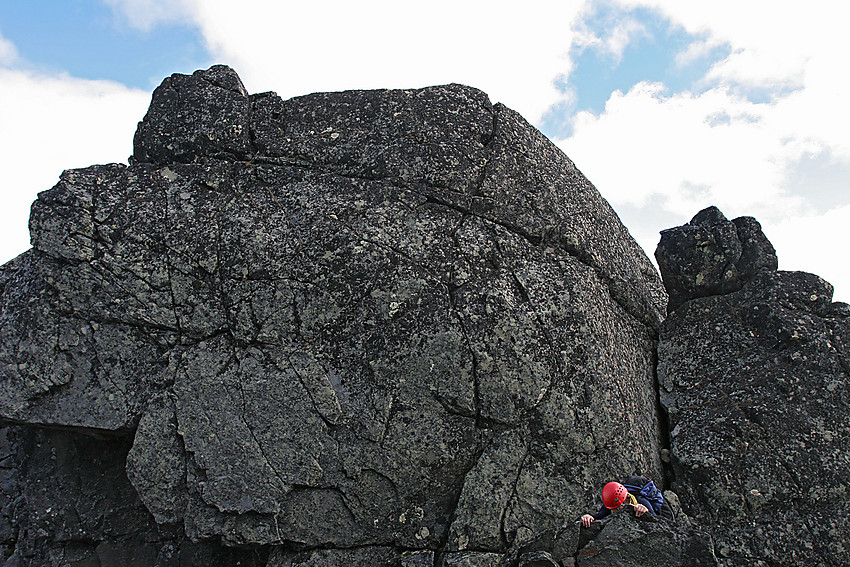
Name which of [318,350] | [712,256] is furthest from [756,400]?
[318,350]

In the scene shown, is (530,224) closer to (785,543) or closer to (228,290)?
(228,290)

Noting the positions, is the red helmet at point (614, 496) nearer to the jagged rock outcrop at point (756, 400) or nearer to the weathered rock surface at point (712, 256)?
the jagged rock outcrop at point (756, 400)

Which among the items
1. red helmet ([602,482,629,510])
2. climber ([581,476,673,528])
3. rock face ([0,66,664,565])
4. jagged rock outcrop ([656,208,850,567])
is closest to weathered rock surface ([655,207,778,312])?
jagged rock outcrop ([656,208,850,567])

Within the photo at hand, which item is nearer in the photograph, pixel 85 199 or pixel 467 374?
pixel 467 374

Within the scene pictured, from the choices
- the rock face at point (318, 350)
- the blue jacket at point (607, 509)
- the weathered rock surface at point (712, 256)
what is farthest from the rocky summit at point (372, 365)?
the blue jacket at point (607, 509)

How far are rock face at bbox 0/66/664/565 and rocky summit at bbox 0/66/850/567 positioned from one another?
0.03 m

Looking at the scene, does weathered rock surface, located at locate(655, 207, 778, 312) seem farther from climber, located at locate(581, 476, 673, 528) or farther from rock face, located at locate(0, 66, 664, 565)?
climber, located at locate(581, 476, 673, 528)

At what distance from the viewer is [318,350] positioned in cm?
648

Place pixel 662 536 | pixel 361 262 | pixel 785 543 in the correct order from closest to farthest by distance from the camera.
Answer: pixel 662 536, pixel 785 543, pixel 361 262

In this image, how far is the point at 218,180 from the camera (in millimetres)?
7262

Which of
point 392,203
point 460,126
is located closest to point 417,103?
point 460,126

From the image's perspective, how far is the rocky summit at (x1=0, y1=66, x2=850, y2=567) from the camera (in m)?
6.18

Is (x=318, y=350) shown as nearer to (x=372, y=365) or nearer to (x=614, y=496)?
(x=372, y=365)

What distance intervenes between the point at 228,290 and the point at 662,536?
15.6 feet
